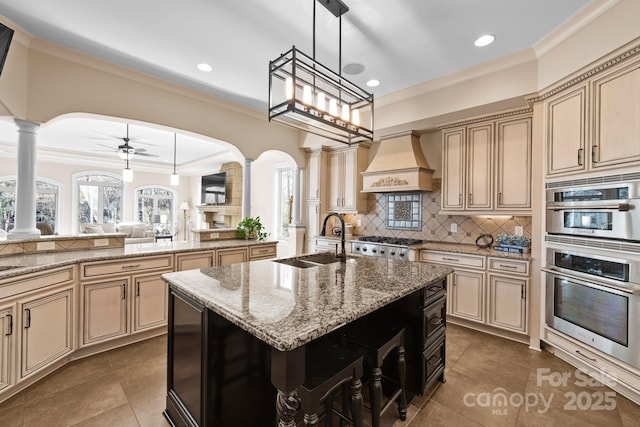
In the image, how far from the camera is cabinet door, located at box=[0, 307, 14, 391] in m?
1.81

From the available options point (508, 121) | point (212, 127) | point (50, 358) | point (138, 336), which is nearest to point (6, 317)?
point (50, 358)

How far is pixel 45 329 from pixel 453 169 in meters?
4.35

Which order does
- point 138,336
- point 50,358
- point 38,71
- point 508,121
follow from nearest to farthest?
point 50,358, point 38,71, point 138,336, point 508,121

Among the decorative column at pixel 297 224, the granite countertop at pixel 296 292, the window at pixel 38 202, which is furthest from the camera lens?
the window at pixel 38 202

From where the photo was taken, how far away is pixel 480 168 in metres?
3.33

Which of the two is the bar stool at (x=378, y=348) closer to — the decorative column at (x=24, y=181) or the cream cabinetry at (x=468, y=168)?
the cream cabinetry at (x=468, y=168)

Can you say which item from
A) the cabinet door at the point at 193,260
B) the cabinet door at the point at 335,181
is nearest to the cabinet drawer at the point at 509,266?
the cabinet door at the point at 335,181

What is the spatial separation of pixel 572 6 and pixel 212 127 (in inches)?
149

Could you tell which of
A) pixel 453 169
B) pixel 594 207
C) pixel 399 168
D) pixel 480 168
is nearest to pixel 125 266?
pixel 399 168

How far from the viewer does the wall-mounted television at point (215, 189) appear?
7672 mm

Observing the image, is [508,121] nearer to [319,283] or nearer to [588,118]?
A: [588,118]

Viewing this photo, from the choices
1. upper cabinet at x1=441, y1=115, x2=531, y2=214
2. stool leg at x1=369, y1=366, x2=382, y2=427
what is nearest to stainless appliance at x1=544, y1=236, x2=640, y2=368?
upper cabinet at x1=441, y1=115, x2=531, y2=214

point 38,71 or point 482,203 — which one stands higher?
point 38,71

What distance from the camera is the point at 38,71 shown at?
2494mm
